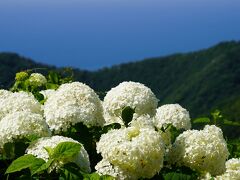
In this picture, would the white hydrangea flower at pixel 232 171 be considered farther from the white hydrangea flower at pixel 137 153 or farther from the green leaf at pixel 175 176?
the white hydrangea flower at pixel 137 153

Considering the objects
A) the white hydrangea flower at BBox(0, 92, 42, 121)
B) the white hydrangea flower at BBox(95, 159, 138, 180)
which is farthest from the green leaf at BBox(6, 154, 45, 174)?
the white hydrangea flower at BBox(0, 92, 42, 121)

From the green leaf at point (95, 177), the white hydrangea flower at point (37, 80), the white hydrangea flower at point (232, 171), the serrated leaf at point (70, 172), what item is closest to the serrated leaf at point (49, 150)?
the serrated leaf at point (70, 172)

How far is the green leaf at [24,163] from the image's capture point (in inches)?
186

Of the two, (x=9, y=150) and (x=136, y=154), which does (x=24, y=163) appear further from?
(x=136, y=154)

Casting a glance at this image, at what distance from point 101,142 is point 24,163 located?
2.96 ft

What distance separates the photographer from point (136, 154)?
523 centimetres

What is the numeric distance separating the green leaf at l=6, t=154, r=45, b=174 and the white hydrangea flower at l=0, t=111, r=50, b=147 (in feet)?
1.89

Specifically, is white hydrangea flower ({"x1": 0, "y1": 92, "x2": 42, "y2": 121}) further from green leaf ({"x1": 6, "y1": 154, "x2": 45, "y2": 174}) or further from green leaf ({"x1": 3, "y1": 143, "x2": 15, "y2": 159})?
green leaf ({"x1": 6, "y1": 154, "x2": 45, "y2": 174})

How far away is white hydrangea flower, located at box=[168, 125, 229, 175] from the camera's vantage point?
5629 millimetres

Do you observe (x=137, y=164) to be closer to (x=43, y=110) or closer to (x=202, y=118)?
(x=43, y=110)

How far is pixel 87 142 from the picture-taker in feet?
19.4

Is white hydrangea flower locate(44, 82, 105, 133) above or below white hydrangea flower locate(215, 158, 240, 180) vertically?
above

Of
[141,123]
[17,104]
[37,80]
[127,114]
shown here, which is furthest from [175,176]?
[37,80]

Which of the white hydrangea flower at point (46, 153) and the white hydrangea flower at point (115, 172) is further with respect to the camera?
the white hydrangea flower at point (115, 172)
